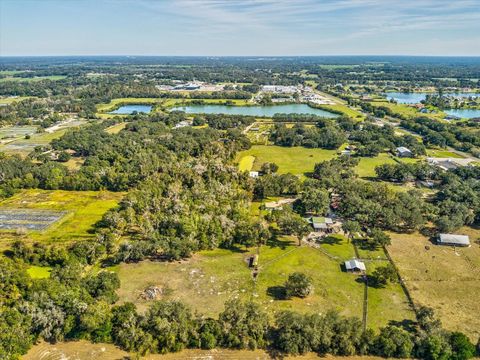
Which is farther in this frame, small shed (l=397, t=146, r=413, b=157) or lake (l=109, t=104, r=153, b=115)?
lake (l=109, t=104, r=153, b=115)

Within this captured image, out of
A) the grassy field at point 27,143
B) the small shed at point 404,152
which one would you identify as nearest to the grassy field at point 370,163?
the small shed at point 404,152

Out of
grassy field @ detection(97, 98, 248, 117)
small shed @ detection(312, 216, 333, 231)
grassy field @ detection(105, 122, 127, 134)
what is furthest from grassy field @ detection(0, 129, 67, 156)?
small shed @ detection(312, 216, 333, 231)

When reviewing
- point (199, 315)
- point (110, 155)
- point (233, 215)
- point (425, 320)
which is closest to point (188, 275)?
point (199, 315)

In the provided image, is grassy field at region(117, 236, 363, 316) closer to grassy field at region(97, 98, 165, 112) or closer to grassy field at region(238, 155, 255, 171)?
grassy field at region(238, 155, 255, 171)

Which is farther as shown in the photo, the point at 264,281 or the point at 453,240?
the point at 453,240

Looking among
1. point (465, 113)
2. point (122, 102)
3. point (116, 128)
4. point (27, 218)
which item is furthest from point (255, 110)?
point (27, 218)

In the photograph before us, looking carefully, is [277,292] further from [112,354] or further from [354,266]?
[112,354]
